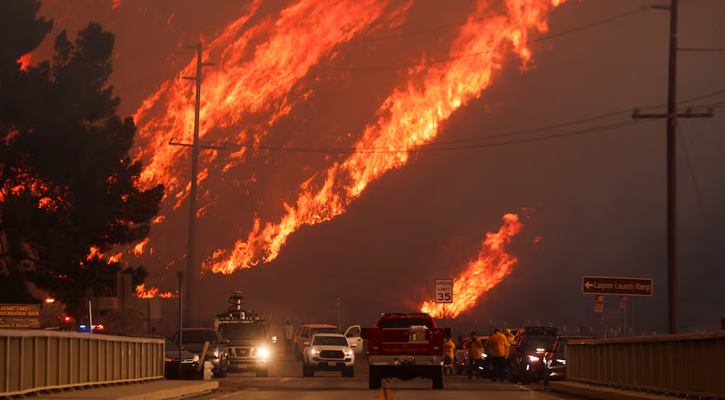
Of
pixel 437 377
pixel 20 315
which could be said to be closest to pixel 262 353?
pixel 437 377

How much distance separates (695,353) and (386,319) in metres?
15.3

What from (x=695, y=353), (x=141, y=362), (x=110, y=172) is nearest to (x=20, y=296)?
(x=110, y=172)

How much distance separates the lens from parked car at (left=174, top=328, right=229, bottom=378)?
1645 inches

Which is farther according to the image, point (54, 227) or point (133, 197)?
point (133, 197)

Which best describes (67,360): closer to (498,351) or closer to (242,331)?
(498,351)

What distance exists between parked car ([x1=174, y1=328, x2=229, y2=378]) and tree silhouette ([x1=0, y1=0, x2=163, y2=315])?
68.3 feet

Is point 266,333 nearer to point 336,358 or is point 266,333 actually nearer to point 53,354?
point 336,358

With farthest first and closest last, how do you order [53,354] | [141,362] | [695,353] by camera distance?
[141,362] → [53,354] → [695,353]

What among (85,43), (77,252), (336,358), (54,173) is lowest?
(336,358)

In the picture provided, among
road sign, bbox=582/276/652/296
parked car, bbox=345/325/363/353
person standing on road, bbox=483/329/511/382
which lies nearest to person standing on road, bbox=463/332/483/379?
person standing on road, bbox=483/329/511/382

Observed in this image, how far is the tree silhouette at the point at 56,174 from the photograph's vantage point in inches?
2448

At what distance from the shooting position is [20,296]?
195 ft

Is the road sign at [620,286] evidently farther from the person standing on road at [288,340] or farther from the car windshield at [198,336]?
the person standing on road at [288,340]

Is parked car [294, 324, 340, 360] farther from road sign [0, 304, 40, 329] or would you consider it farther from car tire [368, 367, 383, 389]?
car tire [368, 367, 383, 389]
